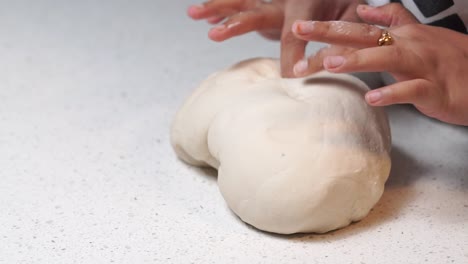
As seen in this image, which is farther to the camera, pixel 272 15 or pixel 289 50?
pixel 272 15

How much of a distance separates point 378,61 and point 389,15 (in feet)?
0.70

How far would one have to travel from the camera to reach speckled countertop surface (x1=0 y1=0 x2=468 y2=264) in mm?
945

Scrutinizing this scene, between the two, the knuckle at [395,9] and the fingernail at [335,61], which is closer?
the fingernail at [335,61]

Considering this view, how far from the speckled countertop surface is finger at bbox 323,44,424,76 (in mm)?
217

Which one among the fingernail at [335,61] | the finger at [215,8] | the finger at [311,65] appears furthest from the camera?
the finger at [215,8]

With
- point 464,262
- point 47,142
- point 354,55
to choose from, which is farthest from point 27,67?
point 464,262

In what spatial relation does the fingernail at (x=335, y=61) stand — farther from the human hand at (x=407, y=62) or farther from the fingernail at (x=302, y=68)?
the fingernail at (x=302, y=68)

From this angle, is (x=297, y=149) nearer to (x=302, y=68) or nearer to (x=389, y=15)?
(x=302, y=68)

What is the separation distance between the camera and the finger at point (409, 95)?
90 cm

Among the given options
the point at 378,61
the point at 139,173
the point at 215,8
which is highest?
the point at 378,61

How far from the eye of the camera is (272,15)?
1.24 metres

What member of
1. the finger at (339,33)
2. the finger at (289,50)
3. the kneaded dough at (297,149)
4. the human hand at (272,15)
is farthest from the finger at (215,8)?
the finger at (339,33)

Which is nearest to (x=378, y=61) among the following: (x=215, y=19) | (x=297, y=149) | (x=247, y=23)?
(x=297, y=149)

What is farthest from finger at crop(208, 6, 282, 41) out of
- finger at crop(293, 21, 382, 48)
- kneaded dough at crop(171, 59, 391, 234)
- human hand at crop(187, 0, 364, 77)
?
finger at crop(293, 21, 382, 48)
